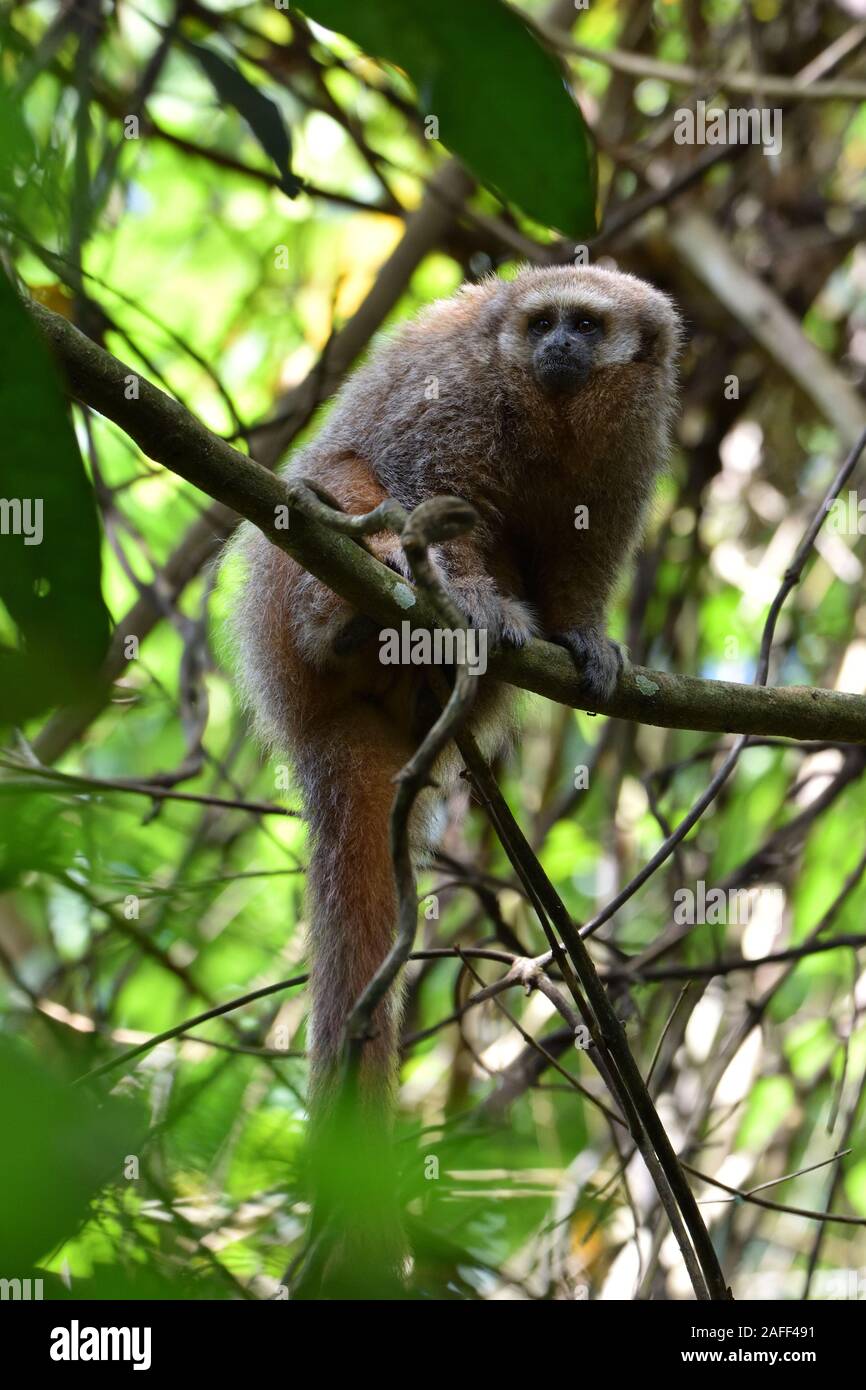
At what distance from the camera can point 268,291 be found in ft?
19.5

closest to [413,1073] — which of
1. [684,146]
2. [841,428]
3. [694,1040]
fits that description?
[694,1040]

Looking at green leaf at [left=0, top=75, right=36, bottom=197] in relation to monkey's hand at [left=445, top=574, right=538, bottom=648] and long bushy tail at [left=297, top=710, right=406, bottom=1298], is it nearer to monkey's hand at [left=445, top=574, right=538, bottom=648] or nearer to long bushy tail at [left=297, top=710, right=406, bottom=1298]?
long bushy tail at [left=297, top=710, right=406, bottom=1298]

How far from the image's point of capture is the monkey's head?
143 inches

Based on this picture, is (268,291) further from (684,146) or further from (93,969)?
(93,969)

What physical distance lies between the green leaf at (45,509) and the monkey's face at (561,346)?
2.51m

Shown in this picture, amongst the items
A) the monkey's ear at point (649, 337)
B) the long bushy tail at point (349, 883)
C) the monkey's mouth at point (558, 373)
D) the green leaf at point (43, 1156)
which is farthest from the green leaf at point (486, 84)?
the monkey's ear at point (649, 337)

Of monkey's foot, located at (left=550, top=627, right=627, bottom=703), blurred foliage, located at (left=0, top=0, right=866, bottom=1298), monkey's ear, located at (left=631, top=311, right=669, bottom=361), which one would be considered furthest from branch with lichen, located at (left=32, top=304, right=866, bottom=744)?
monkey's ear, located at (left=631, top=311, right=669, bottom=361)

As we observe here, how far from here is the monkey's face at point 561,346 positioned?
360cm

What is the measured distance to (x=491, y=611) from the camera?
9.97 ft

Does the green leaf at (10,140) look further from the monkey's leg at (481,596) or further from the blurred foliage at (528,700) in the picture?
the monkey's leg at (481,596)

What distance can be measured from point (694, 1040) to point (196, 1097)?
3549 mm

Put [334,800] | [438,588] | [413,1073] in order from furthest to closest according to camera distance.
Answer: [413,1073] → [334,800] → [438,588]

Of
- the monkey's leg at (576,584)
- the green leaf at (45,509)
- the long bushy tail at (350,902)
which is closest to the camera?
the green leaf at (45,509)

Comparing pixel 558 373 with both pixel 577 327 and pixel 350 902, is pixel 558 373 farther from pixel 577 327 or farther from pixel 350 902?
pixel 350 902
